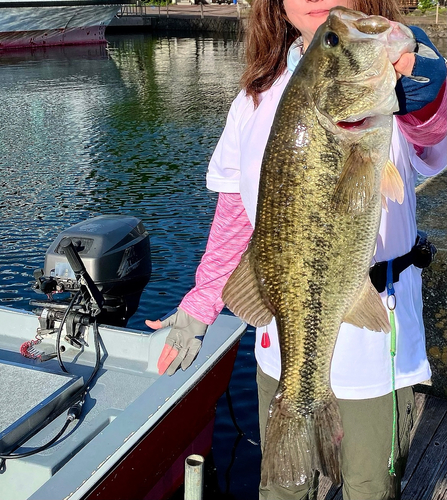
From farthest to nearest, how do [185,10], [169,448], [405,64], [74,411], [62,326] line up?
[185,10]
[62,326]
[169,448]
[74,411]
[405,64]

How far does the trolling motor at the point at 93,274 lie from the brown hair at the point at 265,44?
2.67 metres

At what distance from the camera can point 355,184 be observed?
1.93m

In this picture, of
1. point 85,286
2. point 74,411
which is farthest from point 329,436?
point 85,286

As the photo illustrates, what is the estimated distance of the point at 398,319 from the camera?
234 cm

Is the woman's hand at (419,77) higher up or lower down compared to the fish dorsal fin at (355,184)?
higher up

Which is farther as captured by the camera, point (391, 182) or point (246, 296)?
point (246, 296)

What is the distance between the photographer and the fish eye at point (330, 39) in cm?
187

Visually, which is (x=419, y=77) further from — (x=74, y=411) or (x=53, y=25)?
(x=53, y=25)

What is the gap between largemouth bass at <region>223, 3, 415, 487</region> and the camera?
1.86m

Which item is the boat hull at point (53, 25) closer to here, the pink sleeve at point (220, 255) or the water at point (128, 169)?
the water at point (128, 169)

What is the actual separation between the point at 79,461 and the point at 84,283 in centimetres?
164

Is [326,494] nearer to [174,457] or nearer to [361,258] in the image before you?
[174,457]

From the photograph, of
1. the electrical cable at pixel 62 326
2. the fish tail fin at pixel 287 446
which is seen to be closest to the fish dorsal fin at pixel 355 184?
the fish tail fin at pixel 287 446

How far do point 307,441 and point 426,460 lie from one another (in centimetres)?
195
